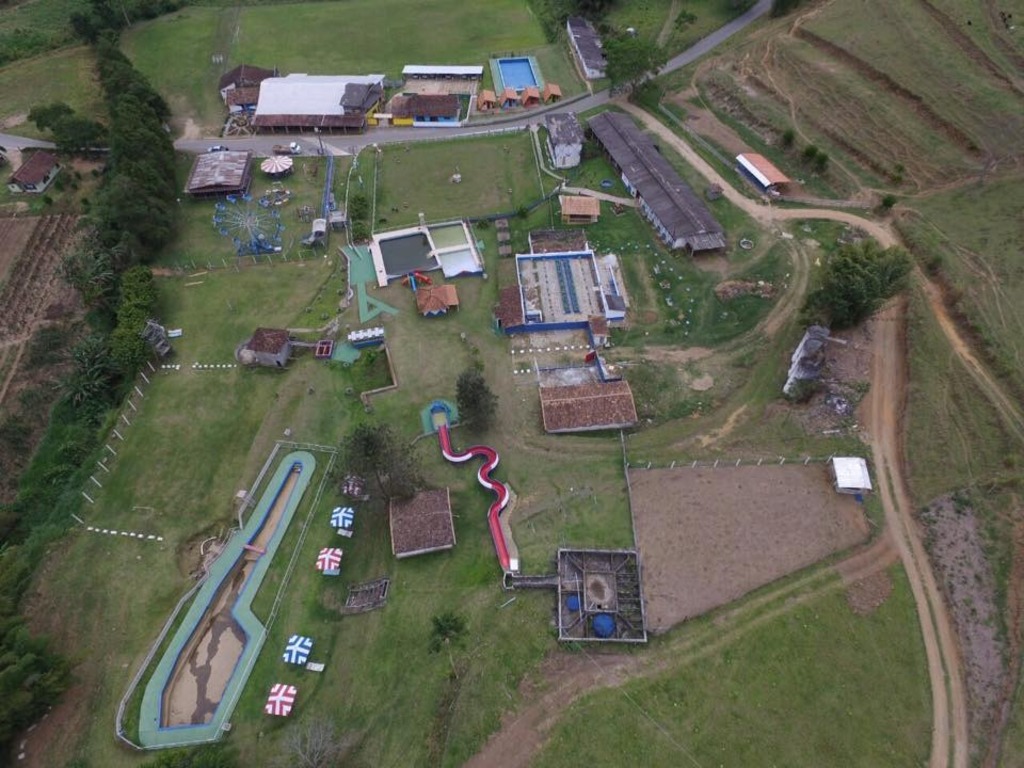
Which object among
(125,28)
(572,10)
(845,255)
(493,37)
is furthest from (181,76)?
(845,255)

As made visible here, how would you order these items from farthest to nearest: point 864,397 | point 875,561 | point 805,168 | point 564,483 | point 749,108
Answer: point 749,108, point 805,168, point 864,397, point 564,483, point 875,561

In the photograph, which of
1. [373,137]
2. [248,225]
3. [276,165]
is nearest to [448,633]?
[248,225]

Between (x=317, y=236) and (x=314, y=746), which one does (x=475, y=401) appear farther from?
(x=317, y=236)

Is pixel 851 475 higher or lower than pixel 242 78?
lower

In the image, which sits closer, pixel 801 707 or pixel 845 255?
pixel 801 707

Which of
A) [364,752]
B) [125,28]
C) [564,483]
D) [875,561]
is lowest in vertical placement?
[364,752]

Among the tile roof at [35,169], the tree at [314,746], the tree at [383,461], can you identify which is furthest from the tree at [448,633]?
the tile roof at [35,169]

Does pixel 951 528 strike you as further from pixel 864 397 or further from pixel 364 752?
pixel 364 752
